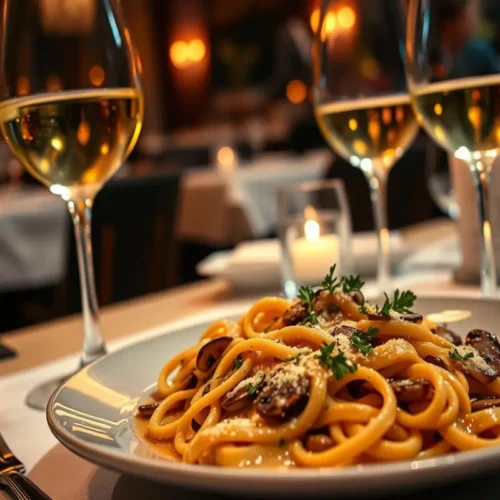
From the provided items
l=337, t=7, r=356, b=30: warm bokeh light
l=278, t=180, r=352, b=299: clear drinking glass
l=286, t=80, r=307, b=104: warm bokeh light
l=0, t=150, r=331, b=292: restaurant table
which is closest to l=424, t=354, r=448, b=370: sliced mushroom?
l=278, t=180, r=352, b=299: clear drinking glass

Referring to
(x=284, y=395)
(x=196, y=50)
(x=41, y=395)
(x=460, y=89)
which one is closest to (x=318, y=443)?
(x=284, y=395)

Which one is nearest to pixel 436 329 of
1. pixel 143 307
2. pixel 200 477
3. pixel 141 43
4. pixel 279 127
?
pixel 200 477

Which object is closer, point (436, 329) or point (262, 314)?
point (436, 329)

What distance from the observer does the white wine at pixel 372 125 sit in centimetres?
127

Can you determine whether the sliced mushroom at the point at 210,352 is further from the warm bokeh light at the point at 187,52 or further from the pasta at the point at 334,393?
the warm bokeh light at the point at 187,52

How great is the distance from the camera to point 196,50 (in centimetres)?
1216

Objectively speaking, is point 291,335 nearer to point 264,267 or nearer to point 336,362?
point 336,362

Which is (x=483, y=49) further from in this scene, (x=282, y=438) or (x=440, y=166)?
(x=282, y=438)

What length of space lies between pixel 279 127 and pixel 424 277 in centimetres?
781

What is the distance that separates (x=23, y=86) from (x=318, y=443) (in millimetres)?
665

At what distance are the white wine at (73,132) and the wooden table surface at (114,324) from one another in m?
0.32

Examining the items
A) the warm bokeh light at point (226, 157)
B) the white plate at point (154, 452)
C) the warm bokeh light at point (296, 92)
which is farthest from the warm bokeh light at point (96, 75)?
the warm bokeh light at point (296, 92)

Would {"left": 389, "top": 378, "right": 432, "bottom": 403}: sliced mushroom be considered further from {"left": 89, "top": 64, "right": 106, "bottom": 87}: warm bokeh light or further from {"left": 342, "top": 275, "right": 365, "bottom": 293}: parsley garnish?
{"left": 89, "top": 64, "right": 106, "bottom": 87}: warm bokeh light

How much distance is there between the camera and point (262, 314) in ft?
2.81
